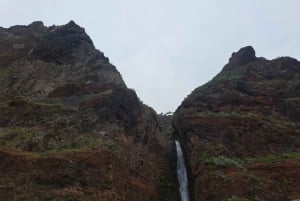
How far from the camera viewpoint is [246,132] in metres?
40.7

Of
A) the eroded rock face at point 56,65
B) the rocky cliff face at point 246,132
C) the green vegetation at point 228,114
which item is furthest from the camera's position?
the green vegetation at point 228,114

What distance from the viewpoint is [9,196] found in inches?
997

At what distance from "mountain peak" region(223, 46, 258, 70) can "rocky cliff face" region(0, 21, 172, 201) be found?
768 inches

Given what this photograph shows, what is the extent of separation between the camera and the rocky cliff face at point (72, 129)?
27391 mm

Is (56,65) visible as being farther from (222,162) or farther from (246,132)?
(222,162)

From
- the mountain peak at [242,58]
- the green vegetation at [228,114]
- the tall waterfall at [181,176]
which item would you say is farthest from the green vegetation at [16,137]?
the mountain peak at [242,58]

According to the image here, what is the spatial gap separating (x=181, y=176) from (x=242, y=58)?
26.8 m

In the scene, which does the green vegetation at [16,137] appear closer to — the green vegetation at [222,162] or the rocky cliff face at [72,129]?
the rocky cliff face at [72,129]

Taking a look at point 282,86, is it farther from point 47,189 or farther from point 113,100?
point 47,189

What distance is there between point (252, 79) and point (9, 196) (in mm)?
34825

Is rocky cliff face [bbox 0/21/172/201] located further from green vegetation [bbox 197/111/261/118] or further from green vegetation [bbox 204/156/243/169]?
green vegetation [bbox 197/111/261/118]

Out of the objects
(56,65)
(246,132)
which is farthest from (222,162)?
(56,65)

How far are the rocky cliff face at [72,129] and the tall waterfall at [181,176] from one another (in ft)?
4.02

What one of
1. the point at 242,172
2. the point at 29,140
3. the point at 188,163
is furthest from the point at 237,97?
the point at 29,140
